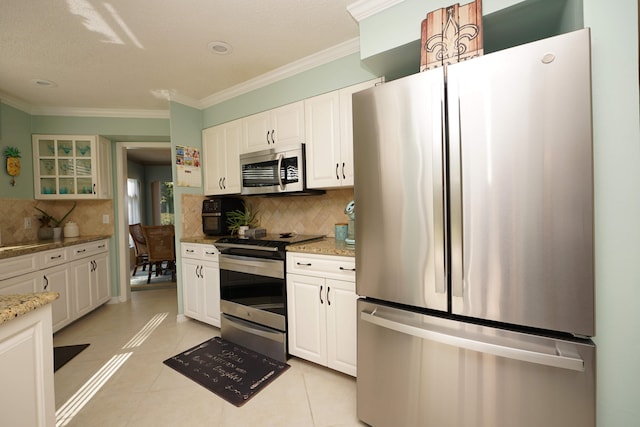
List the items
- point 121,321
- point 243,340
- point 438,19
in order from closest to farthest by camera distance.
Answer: point 438,19, point 243,340, point 121,321

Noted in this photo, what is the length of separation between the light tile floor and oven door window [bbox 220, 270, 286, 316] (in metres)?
0.48

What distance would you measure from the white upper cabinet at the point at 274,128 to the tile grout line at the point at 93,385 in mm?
2082

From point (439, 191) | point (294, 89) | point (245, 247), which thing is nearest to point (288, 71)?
point (294, 89)

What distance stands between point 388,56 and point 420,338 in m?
1.55

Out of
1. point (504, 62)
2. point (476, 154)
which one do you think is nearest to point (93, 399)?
point (476, 154)

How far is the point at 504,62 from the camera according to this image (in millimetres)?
1006

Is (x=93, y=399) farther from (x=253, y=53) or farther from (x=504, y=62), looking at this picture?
(x=504, y=62)

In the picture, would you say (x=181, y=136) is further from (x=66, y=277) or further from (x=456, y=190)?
(x=456, y=190)

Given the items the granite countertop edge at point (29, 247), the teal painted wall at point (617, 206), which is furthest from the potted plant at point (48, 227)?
the teal painted wall at point (617, 206)

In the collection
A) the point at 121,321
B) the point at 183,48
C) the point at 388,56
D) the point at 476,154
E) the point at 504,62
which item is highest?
the point at 183,48

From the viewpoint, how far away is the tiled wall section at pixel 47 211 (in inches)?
113

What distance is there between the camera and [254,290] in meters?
2.29

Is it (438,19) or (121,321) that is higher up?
(438,19)

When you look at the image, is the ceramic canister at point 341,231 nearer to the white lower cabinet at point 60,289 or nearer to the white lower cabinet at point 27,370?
the white lower cabinet at point 27,370
